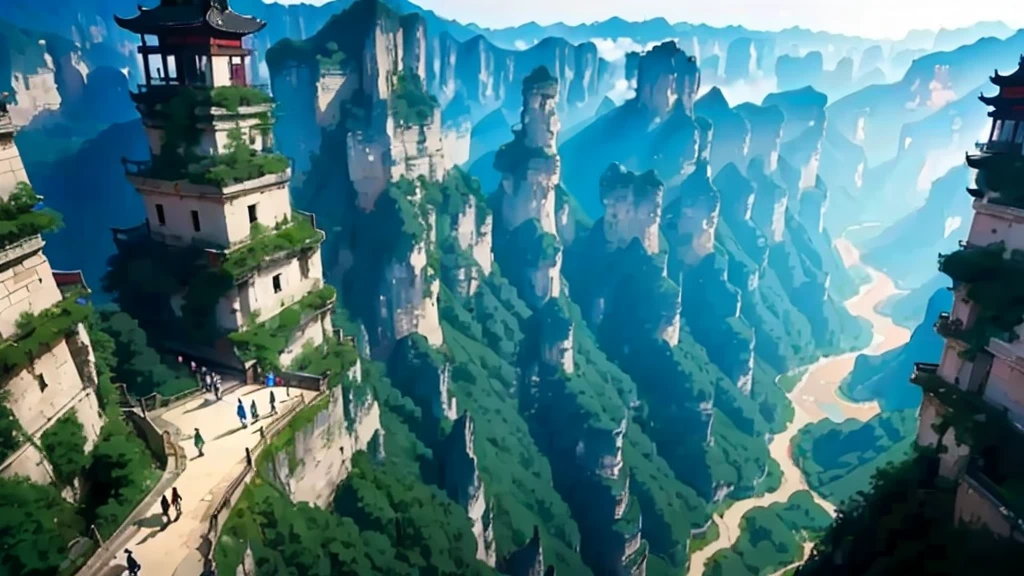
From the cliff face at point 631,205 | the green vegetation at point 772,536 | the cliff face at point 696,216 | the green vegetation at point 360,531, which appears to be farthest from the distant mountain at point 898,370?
the green vegetation at point 360,531

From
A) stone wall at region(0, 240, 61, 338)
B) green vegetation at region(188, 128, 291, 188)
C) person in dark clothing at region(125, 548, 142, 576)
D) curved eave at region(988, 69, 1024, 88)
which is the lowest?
person in dark clothing at region(125, 548, 142, 576)

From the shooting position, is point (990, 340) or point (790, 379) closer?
point (990, 340)

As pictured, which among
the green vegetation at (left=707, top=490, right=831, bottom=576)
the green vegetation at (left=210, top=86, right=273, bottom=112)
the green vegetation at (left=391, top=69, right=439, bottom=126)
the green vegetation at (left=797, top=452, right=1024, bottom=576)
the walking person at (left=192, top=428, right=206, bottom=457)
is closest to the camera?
the green vegetation at (left=797, top=452, right=1024, bottom=576)

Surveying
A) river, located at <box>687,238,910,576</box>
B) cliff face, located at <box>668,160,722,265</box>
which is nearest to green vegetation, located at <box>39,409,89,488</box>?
river, located at <box>687,238,910,576</box>

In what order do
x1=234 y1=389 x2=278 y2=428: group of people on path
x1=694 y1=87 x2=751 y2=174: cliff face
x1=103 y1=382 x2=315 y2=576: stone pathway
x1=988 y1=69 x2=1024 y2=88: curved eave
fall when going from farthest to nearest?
x1=694 y1=87 x2=751 y2=174: cliff face, x1=234 y1=389 x2=278 y2=428: group of people on path, x1=988 y1=69 x2=1024 y2=88: curved eave, x1=103 y1=382 x2=315 y2=576: stone pathway

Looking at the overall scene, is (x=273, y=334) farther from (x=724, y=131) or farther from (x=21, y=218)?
(x=724, y=131)

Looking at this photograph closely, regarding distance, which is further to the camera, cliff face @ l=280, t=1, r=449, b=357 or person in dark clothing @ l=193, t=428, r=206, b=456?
cliff face @ l=280, t=1, r=449, b=357

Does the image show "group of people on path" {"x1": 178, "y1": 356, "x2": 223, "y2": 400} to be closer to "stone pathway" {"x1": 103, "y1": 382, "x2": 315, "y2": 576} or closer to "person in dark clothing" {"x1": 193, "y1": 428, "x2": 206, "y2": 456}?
"stone pathway" {"x1": 103, "y1": 382, "x2": 315, "y2": 576}

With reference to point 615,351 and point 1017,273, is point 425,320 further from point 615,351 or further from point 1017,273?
point 1017,273

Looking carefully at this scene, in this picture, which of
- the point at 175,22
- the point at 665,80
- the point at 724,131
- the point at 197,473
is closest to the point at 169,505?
the point at 197,473
